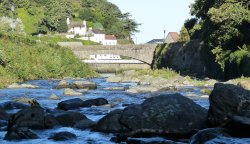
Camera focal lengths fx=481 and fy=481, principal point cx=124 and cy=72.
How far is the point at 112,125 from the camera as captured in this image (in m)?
20.8

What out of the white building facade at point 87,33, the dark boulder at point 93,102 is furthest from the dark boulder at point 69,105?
the white building facade at point 87,33

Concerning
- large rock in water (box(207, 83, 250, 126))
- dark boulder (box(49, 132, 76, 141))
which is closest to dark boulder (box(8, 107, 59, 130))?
dark boulder (box(49, 132, 76, 141))

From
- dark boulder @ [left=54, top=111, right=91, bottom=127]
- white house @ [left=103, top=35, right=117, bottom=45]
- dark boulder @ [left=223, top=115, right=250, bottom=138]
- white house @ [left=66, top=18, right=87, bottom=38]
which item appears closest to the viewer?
dark boulder @ [left=223, top=115, right=250, bottom=138]

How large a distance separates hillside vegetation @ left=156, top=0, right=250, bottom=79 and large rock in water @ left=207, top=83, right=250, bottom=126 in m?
38.0

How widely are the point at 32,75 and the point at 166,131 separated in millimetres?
54238

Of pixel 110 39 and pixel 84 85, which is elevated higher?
pixel 110 39

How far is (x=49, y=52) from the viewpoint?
8038cm

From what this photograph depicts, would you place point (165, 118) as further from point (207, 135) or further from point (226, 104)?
point (207, 135)

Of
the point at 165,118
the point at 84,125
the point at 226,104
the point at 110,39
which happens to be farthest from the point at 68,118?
the point at 110,39

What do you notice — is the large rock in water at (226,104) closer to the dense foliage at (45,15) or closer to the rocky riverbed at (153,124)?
the rocky riverbed at (153,124)

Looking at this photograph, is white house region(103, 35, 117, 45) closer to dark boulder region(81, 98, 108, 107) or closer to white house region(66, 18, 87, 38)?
white house region(66, 18, 87, 38)

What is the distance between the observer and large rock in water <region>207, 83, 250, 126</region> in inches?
754

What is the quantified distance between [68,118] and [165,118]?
5274mm

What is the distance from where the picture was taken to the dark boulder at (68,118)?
22.3 meters
